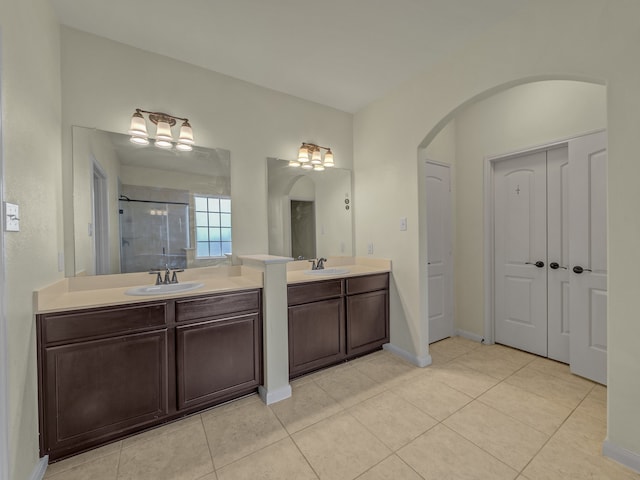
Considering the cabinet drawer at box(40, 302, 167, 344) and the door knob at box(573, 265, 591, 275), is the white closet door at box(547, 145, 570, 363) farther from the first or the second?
the cabinet drawer at box(40, 302, 167, 344)

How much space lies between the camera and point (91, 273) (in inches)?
79.1

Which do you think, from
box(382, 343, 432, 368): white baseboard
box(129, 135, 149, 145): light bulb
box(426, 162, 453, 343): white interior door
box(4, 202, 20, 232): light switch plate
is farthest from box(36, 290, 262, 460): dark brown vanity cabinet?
box(426, 162, 453, 343): white interior door

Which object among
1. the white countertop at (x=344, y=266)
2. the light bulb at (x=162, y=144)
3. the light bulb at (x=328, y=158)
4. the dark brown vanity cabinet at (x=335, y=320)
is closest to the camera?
the light bulb at (x=162, y=144)

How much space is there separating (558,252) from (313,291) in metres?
2.37

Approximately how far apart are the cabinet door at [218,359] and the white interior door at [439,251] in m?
2.09

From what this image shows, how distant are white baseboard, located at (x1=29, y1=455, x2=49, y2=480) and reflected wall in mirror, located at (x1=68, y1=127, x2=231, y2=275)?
109 centimetres

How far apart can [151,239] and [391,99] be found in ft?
Result: 8.76

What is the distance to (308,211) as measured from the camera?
3107 millimetres

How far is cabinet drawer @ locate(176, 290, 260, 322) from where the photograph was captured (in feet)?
6.06

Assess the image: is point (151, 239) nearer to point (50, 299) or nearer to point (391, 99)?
point (50, 299)

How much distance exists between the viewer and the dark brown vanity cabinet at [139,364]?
1510mm

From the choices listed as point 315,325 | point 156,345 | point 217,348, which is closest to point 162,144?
point 156,345

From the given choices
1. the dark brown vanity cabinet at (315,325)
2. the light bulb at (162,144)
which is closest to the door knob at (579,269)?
the dark brown vanity cabinet at (315,325)

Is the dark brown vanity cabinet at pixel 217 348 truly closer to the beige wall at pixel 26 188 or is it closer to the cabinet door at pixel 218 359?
the cabinet door at pixel 218 359
